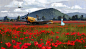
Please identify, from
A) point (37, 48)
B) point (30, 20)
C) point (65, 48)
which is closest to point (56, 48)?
point (65, 48)

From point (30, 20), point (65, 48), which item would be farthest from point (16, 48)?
point (30, 20)

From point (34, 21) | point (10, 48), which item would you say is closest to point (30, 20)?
point (34, 21)

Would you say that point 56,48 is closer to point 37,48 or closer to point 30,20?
point 37,48

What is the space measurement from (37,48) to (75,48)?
179 centimetres

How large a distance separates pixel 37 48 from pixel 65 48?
129 centimetres

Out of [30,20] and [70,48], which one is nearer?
[70,48]

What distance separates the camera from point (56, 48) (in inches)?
193

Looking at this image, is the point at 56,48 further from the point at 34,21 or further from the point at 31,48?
the point at 34,21

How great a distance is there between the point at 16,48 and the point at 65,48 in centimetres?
223

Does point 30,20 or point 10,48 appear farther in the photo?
point 30,20

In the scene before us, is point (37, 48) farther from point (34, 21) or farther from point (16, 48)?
point (34, 21)

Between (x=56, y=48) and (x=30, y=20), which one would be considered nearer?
(x=56, y=48)

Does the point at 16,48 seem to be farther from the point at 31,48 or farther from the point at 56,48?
the point at 56,48

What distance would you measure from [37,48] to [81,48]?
6.69 ft
